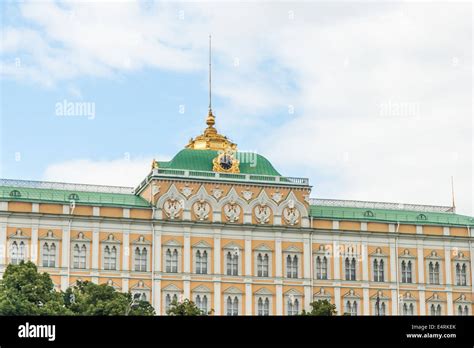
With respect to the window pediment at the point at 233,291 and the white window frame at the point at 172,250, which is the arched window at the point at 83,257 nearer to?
the white window frame at the point at 172,250

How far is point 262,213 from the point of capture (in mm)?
98375

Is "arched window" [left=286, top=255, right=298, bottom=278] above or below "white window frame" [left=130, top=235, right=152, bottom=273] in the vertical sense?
below

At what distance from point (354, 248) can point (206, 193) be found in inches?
601

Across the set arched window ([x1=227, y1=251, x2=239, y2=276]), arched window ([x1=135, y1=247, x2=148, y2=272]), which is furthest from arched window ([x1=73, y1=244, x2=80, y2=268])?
arched window ([x1=227, y1=251, x2=239, y2=276])

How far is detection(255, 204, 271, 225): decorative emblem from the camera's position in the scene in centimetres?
9806

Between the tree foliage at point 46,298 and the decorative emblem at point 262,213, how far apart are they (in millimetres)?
22776

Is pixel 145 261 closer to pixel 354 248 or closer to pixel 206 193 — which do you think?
pixel 206 193

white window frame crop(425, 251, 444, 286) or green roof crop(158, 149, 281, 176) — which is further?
white window frame crop(425, 251, 444, 286)

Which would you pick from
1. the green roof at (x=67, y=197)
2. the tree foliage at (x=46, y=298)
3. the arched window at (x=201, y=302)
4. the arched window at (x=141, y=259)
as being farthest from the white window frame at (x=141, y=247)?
the tree foliage at (x=46, y=298)

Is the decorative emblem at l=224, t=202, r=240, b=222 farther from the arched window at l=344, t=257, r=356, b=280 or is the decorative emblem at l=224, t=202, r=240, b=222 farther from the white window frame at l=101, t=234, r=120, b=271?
the arched window at l=344, t=257, r=356, b=280

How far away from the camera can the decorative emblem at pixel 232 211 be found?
97.1 meters

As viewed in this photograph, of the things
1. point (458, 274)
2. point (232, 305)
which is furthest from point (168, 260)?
point (458, 274)

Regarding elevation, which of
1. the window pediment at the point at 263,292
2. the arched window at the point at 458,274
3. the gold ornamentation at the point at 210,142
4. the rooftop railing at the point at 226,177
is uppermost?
the gold ornamentation at the point at 210,142

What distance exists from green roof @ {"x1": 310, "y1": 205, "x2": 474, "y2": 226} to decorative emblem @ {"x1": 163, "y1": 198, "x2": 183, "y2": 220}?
13.0 metres
